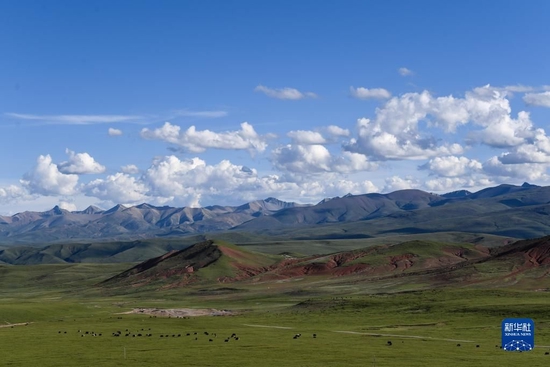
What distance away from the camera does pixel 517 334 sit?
54.7 metres

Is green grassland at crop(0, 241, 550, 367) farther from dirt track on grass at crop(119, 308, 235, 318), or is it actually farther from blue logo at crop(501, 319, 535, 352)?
blue logo at crop(501, 319, 535, 352)

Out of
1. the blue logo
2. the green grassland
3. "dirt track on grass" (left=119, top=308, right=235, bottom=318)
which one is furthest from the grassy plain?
the blue logo

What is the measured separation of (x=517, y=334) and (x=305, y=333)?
237 ft

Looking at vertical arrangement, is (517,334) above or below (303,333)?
above

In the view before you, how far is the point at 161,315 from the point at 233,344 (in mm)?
70864

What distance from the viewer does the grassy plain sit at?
92000 millimetres

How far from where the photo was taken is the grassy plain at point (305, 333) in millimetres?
92000

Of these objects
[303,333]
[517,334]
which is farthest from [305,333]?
[517,334]

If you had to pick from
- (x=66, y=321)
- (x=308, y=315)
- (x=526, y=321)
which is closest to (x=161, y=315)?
(x=66, y=321)

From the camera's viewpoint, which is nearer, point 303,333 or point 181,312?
point 303,333

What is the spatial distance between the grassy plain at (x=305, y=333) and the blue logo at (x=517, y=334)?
30660 millimetres

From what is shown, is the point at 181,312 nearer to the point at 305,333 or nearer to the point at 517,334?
the point at 305,333

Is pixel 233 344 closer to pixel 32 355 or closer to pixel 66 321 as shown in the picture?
pixel 32 355

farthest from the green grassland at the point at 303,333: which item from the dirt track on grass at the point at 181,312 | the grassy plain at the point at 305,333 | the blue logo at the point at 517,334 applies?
the blue logo at the point at 517,334
